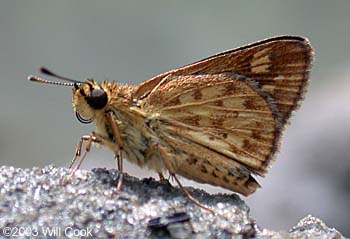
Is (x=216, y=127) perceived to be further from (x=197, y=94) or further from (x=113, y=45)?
(x=113, y=45)

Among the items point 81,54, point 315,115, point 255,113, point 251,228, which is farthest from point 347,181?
point 81,54

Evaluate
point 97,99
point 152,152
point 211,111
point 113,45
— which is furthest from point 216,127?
point 113,45

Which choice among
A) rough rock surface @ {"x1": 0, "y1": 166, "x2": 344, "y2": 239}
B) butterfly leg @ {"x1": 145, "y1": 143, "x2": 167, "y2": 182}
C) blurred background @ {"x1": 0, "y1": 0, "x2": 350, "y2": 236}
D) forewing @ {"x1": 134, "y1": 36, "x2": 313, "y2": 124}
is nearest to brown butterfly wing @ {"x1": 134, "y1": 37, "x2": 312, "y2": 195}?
forewing @ {"x1": 134, "y1": 36, "x2": 313, "y2": 124}

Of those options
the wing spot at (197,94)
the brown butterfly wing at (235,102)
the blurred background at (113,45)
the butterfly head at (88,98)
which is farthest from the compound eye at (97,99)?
the blurred background at (113,45)

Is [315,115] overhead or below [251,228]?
overhead

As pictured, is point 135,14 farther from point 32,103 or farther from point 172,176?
point 172,176
